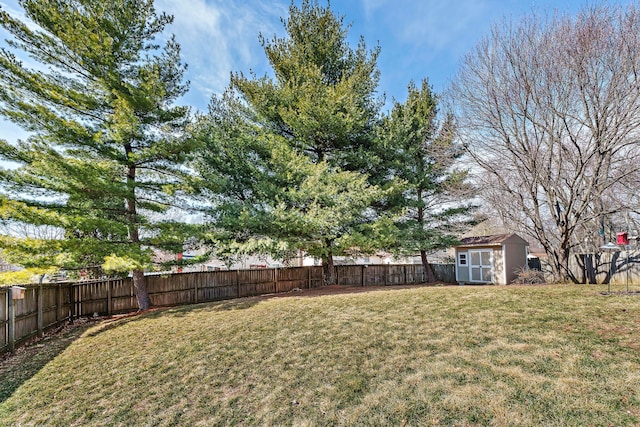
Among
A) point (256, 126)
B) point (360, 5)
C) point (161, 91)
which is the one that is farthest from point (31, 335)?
point (360, 5)

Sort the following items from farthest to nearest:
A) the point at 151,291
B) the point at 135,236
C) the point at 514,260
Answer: the point at 514,260
the point at 151,291
the point at 135,236

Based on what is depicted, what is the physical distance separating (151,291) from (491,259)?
44.5ft

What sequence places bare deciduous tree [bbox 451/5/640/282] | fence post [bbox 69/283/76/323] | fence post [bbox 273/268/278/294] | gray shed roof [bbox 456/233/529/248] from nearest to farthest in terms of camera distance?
bare deciduous tree [bbox 451/5/640/282]
fence post [bbox 69/283/76/323]
fence post [bbox 273/268/278/294]
gray shed roof [bbox 456/233/529/248]

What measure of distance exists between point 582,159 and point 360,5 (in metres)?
8.27

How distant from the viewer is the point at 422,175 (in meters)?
14.0

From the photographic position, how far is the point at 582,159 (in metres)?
9.04

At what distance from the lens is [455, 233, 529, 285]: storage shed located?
13609 mm

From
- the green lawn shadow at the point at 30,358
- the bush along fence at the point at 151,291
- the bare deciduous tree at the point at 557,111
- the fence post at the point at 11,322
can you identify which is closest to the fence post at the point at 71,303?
the bush along fence at the point at 151,291

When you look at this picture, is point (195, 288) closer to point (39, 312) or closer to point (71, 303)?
point (71, 303)

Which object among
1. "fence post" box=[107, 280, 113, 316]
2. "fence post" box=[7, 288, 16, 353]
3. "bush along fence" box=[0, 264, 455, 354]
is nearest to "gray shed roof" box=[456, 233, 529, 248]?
"bush along fence" box=[0, 264, 455, 354]

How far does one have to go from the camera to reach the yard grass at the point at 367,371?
10.1 ft

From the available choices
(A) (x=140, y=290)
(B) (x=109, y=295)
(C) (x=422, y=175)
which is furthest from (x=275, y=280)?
(C) (x=422, y=175)

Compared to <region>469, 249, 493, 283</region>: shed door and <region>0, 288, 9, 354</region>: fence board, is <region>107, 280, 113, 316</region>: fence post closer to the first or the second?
<region>0, 288, 9, 354</region>: fence board

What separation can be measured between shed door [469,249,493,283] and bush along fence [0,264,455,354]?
10.6 feet
